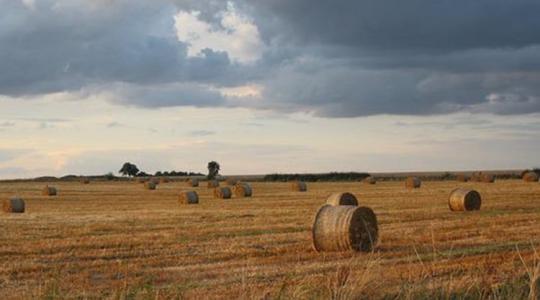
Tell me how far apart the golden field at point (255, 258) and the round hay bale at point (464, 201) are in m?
1.29

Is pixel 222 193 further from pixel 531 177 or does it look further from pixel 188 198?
pixel 531 177

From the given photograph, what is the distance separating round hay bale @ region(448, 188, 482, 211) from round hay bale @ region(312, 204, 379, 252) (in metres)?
11.8

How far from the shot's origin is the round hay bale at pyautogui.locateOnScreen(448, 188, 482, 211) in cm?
2764

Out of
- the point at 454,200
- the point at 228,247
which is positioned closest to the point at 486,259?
the point at 228,247

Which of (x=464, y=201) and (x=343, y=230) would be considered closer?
(x=343, y=230)

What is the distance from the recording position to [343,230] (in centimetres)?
1591

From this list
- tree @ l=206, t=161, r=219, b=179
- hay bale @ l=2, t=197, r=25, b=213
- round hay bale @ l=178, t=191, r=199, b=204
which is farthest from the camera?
tree @ l=206, t=161, r=219, b=179

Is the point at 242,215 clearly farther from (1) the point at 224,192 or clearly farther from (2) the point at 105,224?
(1) the point at 224,192

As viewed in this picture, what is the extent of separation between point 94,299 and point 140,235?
31.4ft

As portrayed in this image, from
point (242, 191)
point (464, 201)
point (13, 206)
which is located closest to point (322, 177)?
point (242, 191)

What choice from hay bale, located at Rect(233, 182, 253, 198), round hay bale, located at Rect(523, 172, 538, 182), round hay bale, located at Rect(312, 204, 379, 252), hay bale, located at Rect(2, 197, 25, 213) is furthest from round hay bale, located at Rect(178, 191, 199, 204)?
round hay bale, located at Rect(523, 172, 538, 182)

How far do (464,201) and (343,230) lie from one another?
42.3 feet

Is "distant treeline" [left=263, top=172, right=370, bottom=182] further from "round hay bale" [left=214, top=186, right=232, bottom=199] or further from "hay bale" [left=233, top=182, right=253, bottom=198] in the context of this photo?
"round hay bale" [left=214, top=186, right=232, bottom=199]

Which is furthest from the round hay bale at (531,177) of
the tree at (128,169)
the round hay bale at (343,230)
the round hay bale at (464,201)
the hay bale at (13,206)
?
the tree at (128,169)
